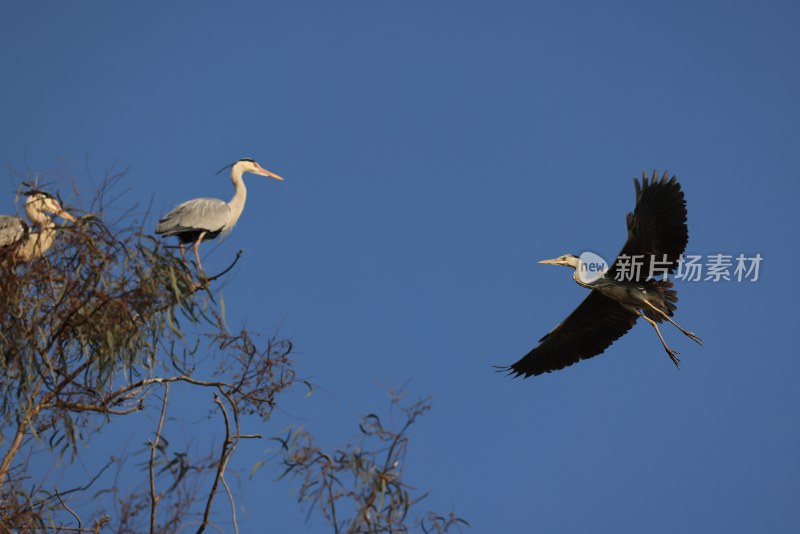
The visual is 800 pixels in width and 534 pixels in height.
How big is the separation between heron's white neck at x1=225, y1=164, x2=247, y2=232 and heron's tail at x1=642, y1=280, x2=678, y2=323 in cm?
404

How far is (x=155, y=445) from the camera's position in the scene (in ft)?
16.1

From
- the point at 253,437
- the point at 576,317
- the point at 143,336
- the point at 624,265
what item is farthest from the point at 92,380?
the point at 576,317

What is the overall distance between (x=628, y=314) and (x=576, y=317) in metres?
0.56

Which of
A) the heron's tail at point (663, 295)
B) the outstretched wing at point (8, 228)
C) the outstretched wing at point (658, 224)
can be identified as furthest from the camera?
the heron's tail at point (663, 295)

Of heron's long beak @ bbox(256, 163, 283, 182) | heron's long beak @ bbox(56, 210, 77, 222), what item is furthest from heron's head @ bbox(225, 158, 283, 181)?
heron's long beak @ bbox(56, 210, 77, 222)

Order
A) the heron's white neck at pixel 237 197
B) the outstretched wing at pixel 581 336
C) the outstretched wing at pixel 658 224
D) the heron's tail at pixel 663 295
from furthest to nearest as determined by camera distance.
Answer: the outstretched wing at pixel 581 336 < the heron's tail at pixel 663 295 < the outstretched wing at pixel 658 224 < the heron's white neck at pixel 237 197

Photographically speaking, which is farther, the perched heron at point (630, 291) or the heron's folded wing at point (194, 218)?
the perched heron at point (630, 291)

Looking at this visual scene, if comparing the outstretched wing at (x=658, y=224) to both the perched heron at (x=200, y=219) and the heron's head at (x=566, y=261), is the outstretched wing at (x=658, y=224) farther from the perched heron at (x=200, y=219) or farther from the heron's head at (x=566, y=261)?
the perched heron at (x=200, y=219)

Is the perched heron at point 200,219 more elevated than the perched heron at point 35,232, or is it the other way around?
the perched heron at point 200,219

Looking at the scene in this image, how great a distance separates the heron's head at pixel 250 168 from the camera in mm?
8805

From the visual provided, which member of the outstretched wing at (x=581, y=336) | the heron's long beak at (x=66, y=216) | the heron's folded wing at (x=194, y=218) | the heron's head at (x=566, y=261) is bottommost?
the heron's long beak at (x=66, y=216)

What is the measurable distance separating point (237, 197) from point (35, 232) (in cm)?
335

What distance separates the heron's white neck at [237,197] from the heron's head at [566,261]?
150 inches

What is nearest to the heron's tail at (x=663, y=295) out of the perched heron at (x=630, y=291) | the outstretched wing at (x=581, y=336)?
the perched heron at (x=630, y=291)
